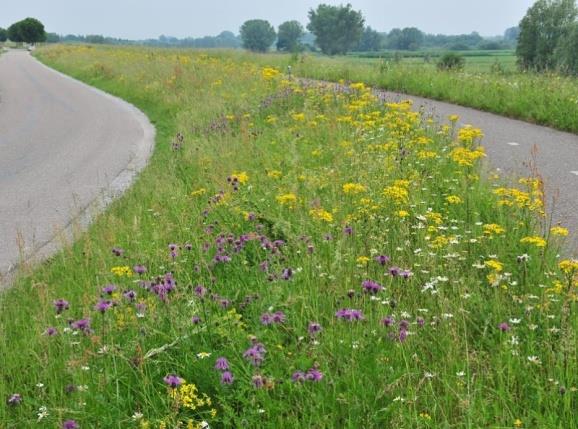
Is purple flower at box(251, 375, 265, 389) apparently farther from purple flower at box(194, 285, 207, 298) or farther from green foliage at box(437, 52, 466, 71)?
green foliage at box(437, 52, 466, 71)

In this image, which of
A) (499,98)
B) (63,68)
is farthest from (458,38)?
(499,98)

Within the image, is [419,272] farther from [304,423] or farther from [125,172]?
[125,172]

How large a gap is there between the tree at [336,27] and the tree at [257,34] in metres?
35.0

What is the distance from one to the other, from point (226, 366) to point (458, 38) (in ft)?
622

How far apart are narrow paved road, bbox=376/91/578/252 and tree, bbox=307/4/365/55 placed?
125219 millimetres

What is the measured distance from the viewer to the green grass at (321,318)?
9.48 feet

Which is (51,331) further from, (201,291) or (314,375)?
(314,375)

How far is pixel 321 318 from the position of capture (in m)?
3.69


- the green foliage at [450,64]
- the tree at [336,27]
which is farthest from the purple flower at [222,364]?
the tree at [336,27]

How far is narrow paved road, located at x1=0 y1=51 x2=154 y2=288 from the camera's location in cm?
732

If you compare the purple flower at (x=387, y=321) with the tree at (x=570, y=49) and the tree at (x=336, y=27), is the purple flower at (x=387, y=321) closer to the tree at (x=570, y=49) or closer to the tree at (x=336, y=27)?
the tree at (x=570, y=49)

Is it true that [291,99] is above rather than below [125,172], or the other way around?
above

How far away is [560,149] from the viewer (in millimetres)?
8766

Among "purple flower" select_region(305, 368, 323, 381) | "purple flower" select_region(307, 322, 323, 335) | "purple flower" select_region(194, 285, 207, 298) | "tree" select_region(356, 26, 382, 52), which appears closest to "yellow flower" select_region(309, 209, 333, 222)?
"purple flower" select_region(194, 285, 207, 298)
